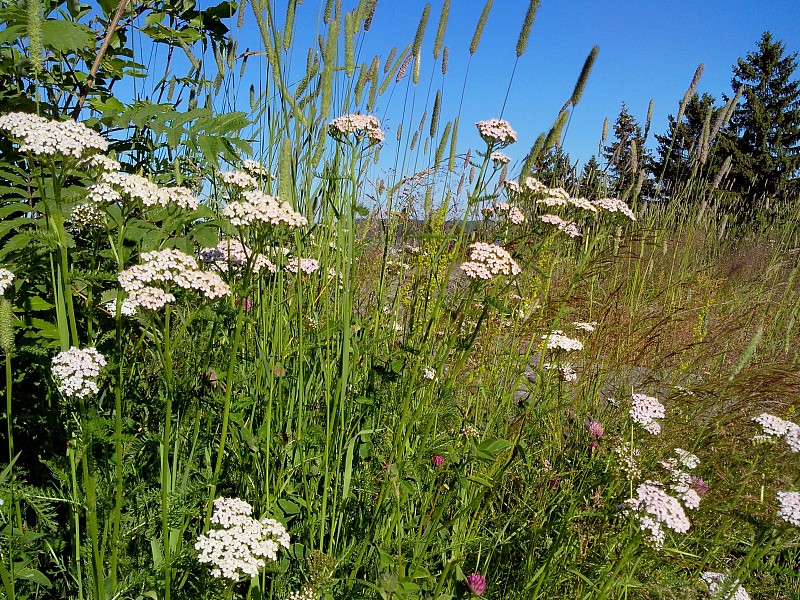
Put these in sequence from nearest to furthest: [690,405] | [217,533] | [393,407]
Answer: [217,533] → [393,407] → [690,405]

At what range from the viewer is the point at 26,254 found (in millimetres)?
1550

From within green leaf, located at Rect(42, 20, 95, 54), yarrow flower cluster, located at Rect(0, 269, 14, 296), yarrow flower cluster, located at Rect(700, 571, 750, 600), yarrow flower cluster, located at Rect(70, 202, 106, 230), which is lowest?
yarrow flower cluster, located at Rect(700, 571, 750, 600)

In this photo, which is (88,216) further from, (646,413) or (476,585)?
(646,413)

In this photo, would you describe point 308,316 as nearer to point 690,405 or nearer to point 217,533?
point 217,533

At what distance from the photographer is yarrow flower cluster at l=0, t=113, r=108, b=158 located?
4.24 ft

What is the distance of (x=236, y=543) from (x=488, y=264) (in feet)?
3.36

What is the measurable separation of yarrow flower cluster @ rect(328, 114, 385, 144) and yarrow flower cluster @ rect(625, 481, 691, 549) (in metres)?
1.39

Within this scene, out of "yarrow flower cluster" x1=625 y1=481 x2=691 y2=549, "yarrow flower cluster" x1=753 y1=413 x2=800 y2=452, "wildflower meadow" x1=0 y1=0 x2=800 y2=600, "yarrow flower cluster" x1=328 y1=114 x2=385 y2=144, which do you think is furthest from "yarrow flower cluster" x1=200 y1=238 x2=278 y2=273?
"yarrow flower cluster" x1=753 y1=413 x2=800 y2=452

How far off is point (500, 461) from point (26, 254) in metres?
1.91

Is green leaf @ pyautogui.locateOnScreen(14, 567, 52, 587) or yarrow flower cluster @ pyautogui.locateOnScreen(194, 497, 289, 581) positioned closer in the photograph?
yarrow flower cluster @ pyautogui.locateOnScreen(194, 497, 289, 581)

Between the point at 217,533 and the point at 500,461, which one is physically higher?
the point at 217,533

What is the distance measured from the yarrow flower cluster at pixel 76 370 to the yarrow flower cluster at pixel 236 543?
42 centimetres

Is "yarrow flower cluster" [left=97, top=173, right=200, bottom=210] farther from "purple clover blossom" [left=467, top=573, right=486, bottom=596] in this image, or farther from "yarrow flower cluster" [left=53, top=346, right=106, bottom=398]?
"purple clover blossom" [left=467, top=573, right=486, bottom=596]

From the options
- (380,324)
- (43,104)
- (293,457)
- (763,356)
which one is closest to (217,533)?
(293,457)
